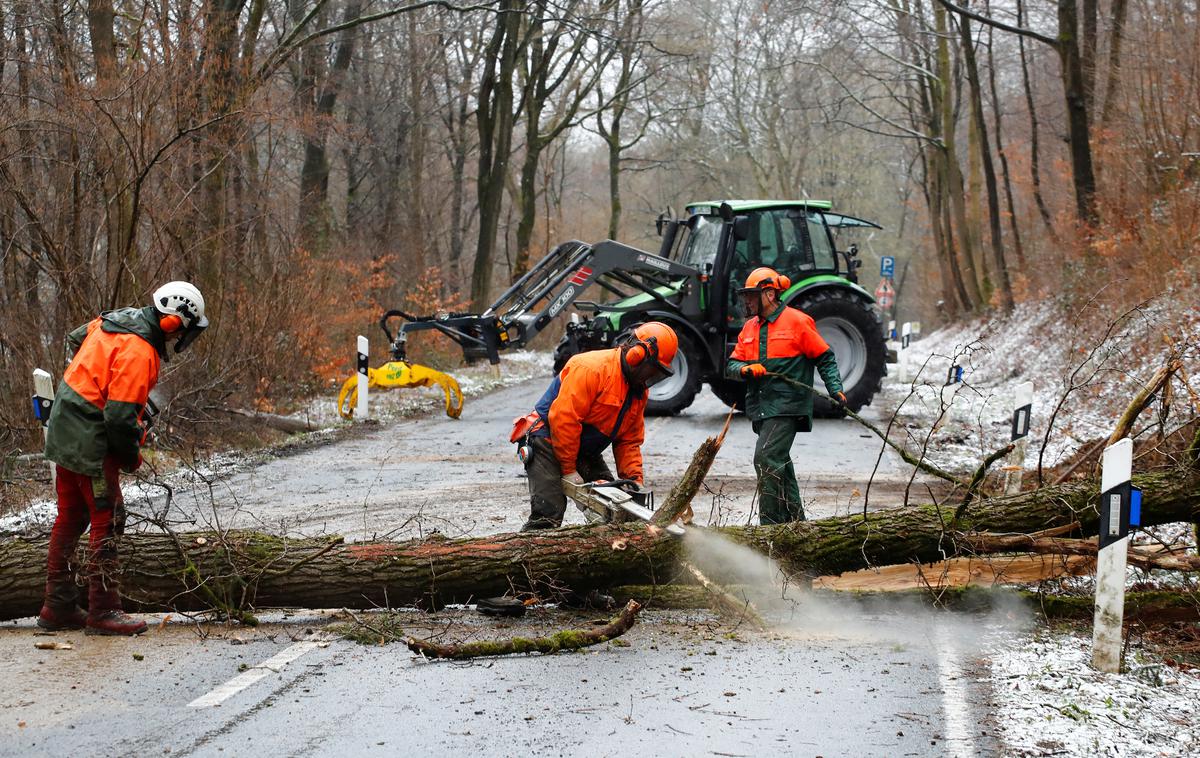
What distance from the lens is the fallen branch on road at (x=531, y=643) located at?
5.40m

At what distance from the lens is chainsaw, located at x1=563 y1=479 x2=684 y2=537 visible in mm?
6250

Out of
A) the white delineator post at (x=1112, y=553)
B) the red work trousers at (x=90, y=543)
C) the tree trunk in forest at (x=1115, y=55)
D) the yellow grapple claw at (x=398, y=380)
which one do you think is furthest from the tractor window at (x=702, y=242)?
the red work trousers at (x=90, y=543)

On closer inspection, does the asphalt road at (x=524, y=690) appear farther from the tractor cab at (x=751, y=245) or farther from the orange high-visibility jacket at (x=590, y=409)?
the tractor cab at (x=751, y=245)

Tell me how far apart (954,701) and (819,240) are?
463 inches

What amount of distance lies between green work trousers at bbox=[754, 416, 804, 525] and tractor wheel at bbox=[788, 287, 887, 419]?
768cm

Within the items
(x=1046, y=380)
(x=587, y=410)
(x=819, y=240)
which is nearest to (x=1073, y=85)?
(x=1046, y=380)

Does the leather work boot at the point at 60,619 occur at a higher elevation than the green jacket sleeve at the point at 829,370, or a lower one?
lower

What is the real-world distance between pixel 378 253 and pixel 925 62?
1662cm

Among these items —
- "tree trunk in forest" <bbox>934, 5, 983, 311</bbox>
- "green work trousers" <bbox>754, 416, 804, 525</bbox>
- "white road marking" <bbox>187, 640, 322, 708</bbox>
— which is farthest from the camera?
"tree trunk in forest" <bbox>934, 5, 983, 311</bbox>

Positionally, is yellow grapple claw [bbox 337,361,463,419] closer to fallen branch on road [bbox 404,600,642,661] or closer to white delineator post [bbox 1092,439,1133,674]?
fallen branch on road [bbox 404,600,642,661]

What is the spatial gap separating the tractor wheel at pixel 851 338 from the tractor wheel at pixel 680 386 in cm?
155

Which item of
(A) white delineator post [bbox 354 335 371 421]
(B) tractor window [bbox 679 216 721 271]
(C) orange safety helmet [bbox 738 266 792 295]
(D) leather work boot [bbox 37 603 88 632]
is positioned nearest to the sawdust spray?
(C) orange safety helmet [bbox 738 266 792 295]

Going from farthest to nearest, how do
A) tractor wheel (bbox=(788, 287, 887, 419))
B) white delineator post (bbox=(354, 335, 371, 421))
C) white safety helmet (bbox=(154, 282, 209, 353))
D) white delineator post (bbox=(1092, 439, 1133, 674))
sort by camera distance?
white delineator post (bbox=(354, 335, 371, 421)) < tractor wheel (bbox=(788, 287, 887, 419)) < white safety helmet (bbox=(154, 282, 209, 353)) < white delineator post (bbox=(1092, 439, 1133, 674))

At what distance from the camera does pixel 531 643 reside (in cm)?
553
